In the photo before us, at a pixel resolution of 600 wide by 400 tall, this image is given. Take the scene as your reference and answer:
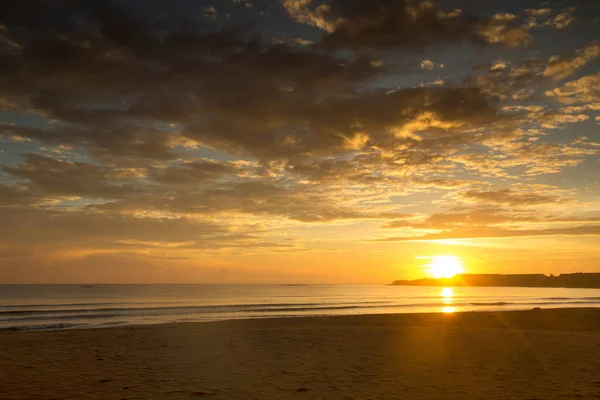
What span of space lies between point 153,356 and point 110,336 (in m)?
7.55

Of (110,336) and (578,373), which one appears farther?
(110,336)

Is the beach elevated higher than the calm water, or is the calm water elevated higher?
the beach

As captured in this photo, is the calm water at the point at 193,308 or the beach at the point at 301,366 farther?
the calm water at the point at 193,308

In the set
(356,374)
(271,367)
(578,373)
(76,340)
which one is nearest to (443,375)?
(356,374)

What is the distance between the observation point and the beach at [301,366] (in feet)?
34.4

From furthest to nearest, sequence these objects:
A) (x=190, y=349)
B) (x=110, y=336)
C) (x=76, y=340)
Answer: (x=110, y=336) → (x=76, y=340) → (x=190, y=349)

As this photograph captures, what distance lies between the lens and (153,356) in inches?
616

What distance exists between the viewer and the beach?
34.4 ft

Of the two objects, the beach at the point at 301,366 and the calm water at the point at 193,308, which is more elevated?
the beach at the point at 301,366

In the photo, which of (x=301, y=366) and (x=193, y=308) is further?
(x=193, y=308)

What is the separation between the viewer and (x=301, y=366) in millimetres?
13852

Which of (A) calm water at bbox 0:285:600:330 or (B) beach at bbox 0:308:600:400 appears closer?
(B) beach at bbox 0:308:600:400

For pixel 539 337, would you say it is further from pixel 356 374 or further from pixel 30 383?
pixel 30 383

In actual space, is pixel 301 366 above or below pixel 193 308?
above
